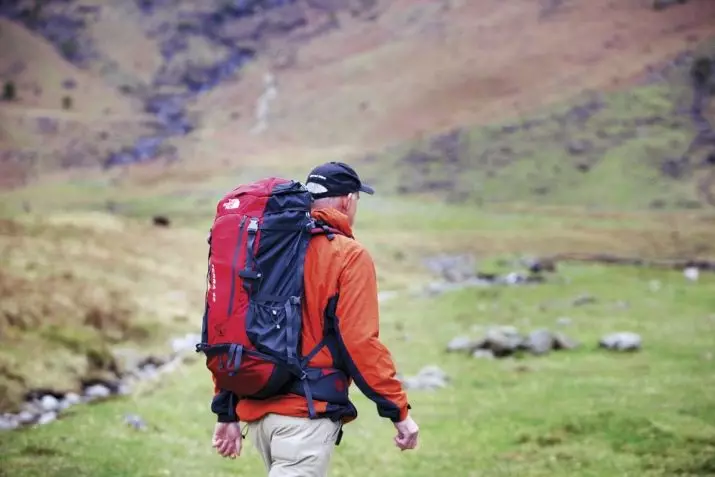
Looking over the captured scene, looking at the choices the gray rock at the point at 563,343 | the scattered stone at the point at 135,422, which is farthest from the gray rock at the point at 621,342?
the scattered stone at the point at 135,422

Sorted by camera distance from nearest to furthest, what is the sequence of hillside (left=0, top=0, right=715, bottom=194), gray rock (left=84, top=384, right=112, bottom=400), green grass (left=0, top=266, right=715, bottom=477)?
green grass (left=0, top=266, right=715, bottom=477) → gray rock (left=84, top=384, right=112, bottom=400) → hillside (left=0, top=0, right=715, bottom=194)

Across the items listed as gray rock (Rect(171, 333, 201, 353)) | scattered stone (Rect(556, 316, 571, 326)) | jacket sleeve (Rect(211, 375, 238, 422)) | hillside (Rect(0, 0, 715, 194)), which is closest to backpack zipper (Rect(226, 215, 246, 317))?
jacket sleeve (Rect(211, 375, 238, 422))

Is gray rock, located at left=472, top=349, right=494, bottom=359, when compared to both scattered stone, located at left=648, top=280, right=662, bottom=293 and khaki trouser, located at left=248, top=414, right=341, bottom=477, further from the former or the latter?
khaki trouser, located at left=248, top=414, right=341, bottom=477

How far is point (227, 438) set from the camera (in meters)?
6.71

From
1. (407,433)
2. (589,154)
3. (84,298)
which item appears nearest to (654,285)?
(84,298)

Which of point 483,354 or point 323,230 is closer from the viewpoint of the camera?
point 323,230

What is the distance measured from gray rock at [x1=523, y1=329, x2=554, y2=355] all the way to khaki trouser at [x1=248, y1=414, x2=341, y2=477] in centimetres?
2031

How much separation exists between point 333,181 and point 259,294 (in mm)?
1154

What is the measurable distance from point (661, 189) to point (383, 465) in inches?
3579

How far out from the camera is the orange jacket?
240 inches

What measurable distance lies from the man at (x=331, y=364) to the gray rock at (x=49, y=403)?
626 inches

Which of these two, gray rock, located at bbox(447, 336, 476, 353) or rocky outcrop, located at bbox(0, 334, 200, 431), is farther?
gray rock, located at bbox(447, 336, 476, 353)

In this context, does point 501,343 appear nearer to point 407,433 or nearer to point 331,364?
point 407,433

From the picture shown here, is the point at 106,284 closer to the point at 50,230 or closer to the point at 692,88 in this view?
the point at 50,230
